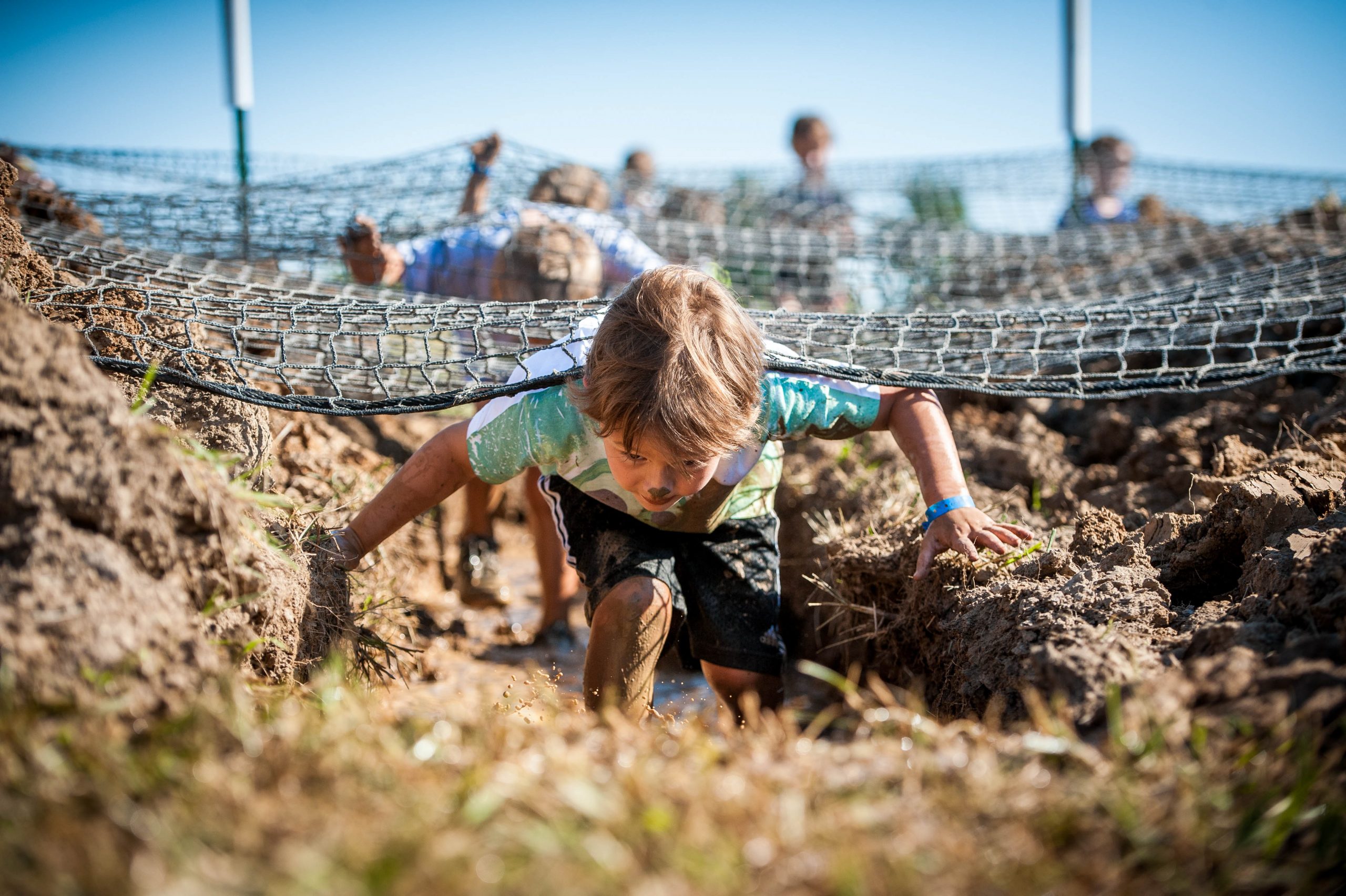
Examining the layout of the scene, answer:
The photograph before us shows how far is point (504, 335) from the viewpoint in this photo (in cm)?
386

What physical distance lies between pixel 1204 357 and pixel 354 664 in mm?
3741

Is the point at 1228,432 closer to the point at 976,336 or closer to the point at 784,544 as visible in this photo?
the point at 976,336

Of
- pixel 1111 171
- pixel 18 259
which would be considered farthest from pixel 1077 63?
pixel 18 259

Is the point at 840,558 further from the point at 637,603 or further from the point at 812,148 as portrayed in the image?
the point at 812,148

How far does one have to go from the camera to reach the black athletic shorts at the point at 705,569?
8.25 ft

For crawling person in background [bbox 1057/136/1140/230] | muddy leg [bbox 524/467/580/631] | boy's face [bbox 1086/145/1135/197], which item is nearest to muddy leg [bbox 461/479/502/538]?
muddy leg [bbox 524/467/580/631]

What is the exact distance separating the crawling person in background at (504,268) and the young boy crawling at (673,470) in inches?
59.0

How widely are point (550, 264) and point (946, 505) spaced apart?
244cm

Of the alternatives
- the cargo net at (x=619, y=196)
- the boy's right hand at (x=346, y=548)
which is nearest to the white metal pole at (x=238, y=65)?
the cargo net at (x=619, y=196)

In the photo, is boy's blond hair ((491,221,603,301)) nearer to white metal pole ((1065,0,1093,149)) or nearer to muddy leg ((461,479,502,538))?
muddy leg ((461,479,502,538))

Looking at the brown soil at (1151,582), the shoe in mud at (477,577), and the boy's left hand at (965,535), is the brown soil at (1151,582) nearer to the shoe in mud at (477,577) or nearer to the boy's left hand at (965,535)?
the boy's left hand at (965,535)

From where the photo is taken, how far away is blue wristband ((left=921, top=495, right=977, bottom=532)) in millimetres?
2256

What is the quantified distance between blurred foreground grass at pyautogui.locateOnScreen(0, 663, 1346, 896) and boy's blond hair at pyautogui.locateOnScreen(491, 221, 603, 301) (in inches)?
117

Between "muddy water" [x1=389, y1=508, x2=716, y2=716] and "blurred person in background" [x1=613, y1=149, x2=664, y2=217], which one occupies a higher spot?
A: "blurred person in background" [x1=613, y1=149, x2=664, y2=217]
